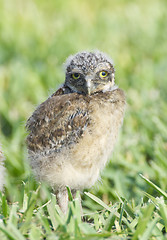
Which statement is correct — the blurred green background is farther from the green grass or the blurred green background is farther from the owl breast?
the owl breast

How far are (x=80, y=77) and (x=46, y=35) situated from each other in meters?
5.05

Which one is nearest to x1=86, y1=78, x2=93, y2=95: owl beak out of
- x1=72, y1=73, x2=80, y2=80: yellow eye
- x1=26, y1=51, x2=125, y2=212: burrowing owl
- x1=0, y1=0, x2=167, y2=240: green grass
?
x1=26, y1=51, x2=125, y2=212: burrowing owl

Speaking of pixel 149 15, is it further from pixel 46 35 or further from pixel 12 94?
pixel 12 94

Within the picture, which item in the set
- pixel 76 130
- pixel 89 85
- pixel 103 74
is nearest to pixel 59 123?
pixel 76 130

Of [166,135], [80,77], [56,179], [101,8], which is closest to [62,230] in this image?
[56,179]

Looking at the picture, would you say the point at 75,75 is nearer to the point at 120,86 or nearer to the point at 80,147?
the point at 80,147

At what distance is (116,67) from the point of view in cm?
381

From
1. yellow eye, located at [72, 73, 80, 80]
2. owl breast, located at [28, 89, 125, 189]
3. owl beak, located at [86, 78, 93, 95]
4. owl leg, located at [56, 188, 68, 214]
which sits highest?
yellow eye, located at [72, 73, 80, 80]

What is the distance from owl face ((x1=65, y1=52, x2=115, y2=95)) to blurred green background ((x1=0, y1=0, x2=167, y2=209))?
45cm

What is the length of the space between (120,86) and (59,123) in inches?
126

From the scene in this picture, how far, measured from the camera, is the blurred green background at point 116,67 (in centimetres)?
437

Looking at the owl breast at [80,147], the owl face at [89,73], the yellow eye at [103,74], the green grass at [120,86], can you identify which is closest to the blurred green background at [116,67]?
the green grass at [120,86]

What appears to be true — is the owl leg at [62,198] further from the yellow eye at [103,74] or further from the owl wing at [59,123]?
the yellow eye at [103,74]

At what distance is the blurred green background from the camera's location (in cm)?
437
